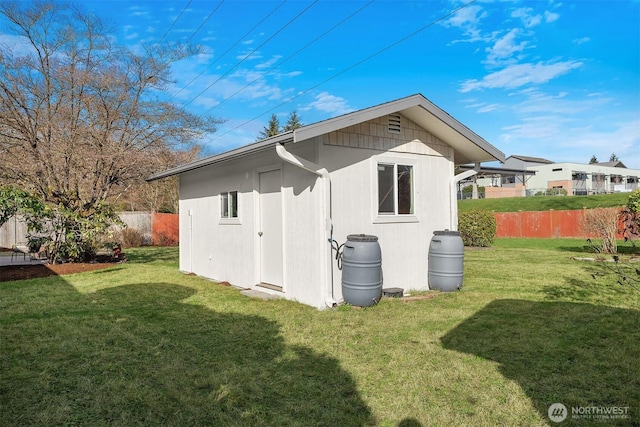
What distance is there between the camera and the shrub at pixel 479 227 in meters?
16.8

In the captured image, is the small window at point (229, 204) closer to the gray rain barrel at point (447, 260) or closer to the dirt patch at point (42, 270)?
the gray rain barrel at point (447, 260)

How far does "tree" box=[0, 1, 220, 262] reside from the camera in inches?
436

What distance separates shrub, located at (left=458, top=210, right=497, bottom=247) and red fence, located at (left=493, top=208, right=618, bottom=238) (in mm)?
6149

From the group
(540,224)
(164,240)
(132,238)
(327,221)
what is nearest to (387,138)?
(327,221)

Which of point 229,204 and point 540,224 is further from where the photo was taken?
point 540,224

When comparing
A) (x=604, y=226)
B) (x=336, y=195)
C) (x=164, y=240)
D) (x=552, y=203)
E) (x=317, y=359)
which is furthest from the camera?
(x=552, y=203)

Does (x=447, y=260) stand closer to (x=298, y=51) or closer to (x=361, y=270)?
(x=361, y=270)

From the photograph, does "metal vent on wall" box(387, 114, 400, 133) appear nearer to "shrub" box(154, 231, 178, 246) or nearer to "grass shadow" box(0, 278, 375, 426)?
"grass shadow" box(0, 278, 375, 426)

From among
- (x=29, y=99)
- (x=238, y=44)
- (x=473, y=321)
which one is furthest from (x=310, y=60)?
(x=473, y=321)

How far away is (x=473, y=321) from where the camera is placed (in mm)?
5355

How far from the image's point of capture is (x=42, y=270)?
1038 centimetres

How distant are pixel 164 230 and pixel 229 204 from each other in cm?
1457

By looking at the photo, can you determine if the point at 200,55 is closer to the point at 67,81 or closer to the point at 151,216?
the point at 67,81

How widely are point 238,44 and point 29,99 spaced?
6871 millimetres
